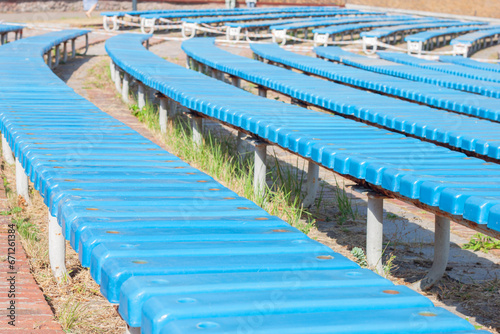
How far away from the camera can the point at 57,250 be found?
14.4ft

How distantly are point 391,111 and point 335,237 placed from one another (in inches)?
74.4

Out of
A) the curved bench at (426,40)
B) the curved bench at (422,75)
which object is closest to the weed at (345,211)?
the curved bench at (422,75)

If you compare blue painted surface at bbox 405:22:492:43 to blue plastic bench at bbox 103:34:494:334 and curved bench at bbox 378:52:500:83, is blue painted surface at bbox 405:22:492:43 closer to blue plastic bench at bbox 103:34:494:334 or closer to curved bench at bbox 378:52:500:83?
curved bench at bbox 378:52:500:83

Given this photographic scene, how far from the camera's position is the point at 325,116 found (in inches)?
259

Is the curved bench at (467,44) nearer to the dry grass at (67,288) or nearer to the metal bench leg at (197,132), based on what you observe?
the metal bench leg at (197,132)

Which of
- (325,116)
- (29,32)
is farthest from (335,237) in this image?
(29,32)

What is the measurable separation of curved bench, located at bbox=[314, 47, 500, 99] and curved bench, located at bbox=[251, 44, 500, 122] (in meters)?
0.45

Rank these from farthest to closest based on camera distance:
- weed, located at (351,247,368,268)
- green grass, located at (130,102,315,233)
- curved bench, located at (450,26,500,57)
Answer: curved bench, located at (450,26,500,57), green grass, located at (130,102,315,233), weed, located at (351,247,368,268)

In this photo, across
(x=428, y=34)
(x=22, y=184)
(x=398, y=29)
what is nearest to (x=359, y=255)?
(x=22, y=184)

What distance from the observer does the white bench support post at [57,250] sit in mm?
4379

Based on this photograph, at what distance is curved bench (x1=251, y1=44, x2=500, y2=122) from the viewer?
7.68m

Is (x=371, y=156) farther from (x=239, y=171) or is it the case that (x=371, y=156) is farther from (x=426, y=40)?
(x=426, y=40)

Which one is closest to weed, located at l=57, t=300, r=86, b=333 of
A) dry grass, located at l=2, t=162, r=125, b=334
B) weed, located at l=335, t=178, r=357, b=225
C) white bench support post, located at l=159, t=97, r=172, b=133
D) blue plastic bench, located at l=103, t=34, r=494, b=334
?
dry grass, located at l=2, t=162, r=125, b=334

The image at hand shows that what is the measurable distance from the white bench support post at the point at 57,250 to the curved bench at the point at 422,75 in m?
Result: 5.70
